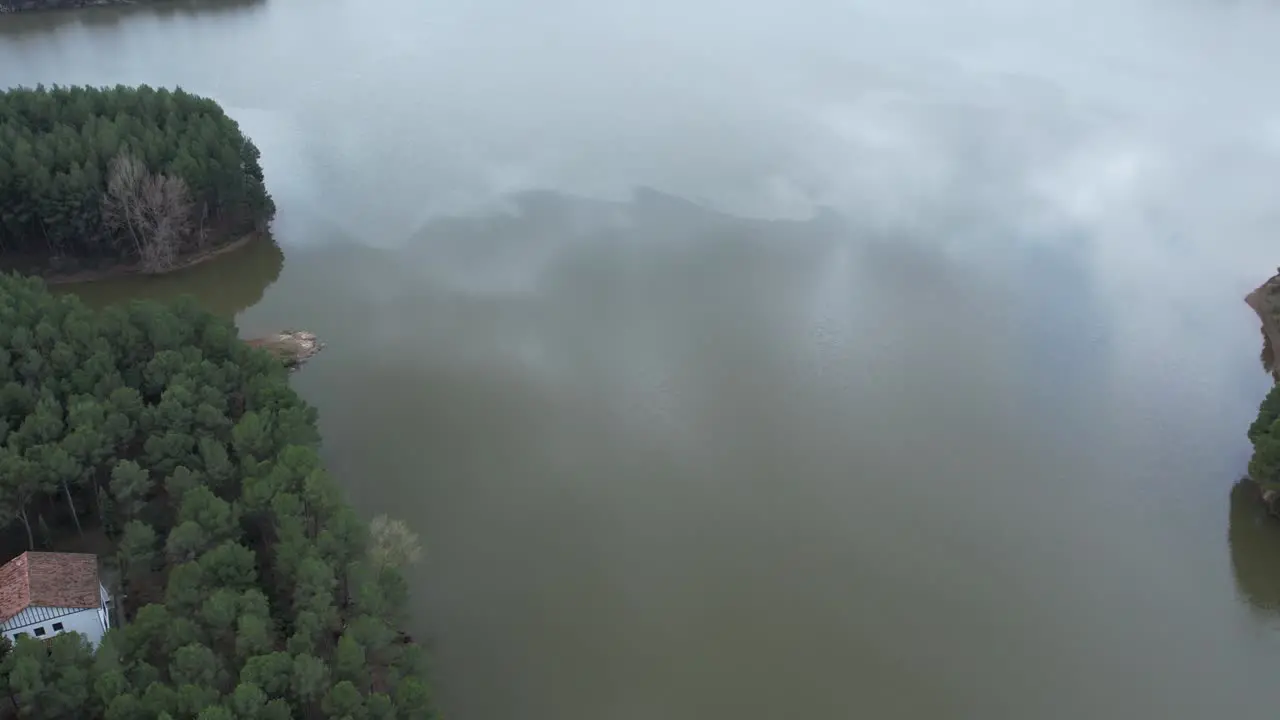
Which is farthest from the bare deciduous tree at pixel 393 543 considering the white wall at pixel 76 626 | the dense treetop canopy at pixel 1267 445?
the dense treetop canopy at pixel 1267 445

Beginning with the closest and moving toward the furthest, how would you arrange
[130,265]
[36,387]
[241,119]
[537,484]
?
[36,387] < [537,484] < [130,265] < [241,119]

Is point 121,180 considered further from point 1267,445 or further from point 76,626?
point 1267,445

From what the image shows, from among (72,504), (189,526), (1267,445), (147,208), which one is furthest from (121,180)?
(1267,445)

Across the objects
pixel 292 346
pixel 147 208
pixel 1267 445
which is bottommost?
pixel 1267 445

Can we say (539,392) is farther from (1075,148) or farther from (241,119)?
(1075,148)

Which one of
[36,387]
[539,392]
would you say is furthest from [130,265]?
[539,392]

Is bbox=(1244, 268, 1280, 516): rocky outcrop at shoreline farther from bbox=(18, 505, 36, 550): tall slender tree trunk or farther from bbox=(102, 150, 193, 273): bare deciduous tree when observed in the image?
bbox=(102, 150, 193, 273): bare deciduous tree
